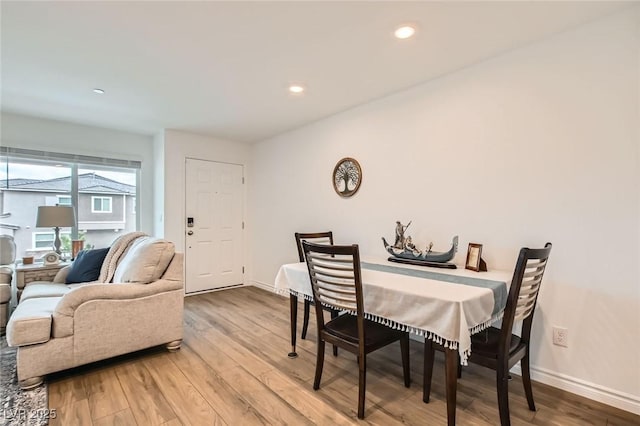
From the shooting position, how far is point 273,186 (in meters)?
4.61

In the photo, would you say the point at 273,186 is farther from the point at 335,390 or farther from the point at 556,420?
the point at 556,420

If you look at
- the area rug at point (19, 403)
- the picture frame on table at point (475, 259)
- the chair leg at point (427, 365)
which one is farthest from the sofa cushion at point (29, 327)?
the picture frame on table at point (475, 259)

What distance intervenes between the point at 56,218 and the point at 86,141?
48.1 inches

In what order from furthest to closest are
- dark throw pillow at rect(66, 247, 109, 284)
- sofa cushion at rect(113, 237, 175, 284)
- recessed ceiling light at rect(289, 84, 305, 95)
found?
dark throw pillow at rect(66, 247, 109, 284) → recessed ceiling light at rect(289, 84, 305, 95) → sofa cushion at rect(113, 237, 175, 284)

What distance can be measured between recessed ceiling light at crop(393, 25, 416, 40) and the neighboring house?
4.17 metres

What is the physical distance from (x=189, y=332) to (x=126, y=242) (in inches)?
44.6

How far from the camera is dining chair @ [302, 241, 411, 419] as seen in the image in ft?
5.83

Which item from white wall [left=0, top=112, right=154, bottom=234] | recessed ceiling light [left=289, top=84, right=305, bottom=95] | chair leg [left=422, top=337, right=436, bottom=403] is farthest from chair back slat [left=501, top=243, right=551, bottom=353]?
white wall [left=0, top=112, right=154, bottom=234]

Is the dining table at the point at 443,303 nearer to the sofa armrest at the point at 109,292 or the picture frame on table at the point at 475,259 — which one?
the picture frame on table at the point at 475,259

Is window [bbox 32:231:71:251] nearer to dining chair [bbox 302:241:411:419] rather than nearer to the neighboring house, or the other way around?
the neighboring house

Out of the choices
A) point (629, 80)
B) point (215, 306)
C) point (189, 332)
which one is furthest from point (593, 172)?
point (215, 306)

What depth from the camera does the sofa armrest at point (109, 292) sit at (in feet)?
7.09

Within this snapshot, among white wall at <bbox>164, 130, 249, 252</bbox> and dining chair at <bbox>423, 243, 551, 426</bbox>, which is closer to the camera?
dining chair at <bbox>423, 243, 551, 426</bbox>

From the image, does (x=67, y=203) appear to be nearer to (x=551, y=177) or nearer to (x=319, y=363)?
(x=319, y=363)
